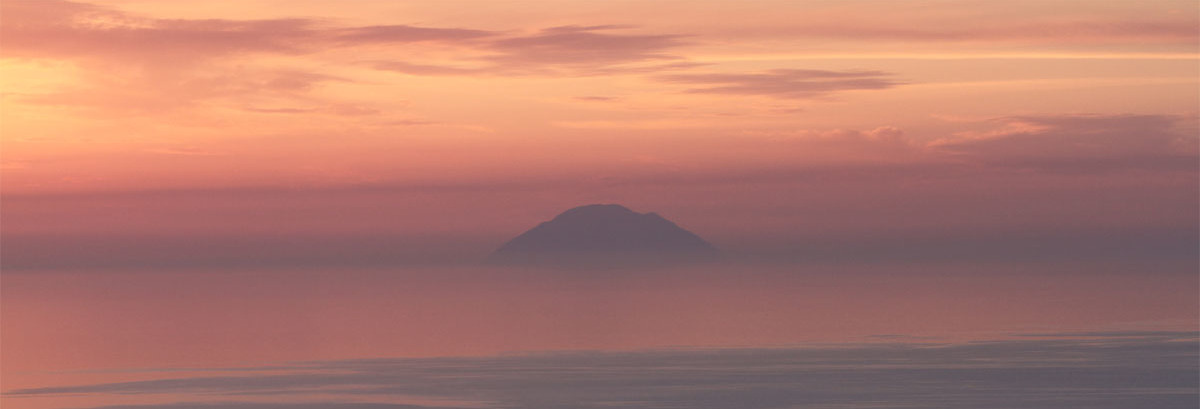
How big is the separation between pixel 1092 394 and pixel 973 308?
3520 cm

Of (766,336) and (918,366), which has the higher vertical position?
(766,336)

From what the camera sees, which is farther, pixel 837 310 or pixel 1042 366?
pixel 837 310

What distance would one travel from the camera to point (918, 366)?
32.7 meters

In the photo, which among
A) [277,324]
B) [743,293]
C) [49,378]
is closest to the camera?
[49,378]

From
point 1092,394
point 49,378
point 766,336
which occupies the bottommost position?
point 1092,394

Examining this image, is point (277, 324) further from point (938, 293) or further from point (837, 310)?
point (938, 293)

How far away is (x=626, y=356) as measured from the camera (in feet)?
122

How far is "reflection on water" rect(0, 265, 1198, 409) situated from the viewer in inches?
1101

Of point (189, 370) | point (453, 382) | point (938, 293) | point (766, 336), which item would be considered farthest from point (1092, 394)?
point (938, 293)

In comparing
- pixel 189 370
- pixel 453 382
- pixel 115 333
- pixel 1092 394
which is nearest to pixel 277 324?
pixel 115 333

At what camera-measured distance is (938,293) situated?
84250 mm

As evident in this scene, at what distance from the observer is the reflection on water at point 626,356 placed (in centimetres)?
2795

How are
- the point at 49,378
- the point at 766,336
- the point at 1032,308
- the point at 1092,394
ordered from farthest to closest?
1. the point at 1032,308
2. the point at 766,336
3. the point at 49,378
4. the point at 1092,394

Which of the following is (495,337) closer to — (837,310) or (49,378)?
(49,378)
